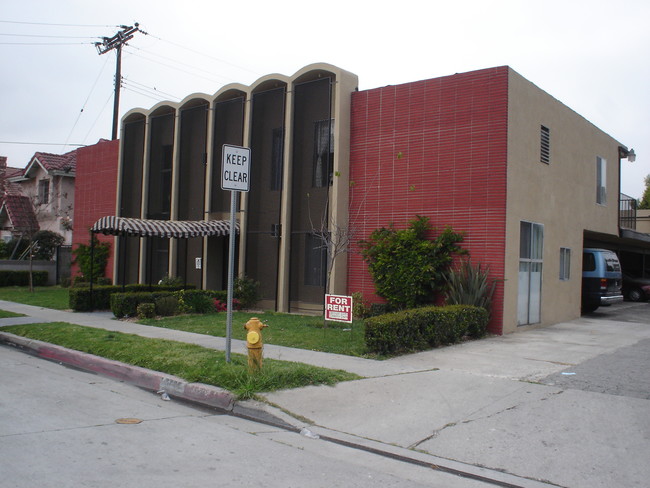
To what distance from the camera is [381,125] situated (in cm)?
1677

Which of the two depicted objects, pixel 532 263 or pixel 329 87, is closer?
pixel 532 263

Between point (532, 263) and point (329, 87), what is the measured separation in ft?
25.2

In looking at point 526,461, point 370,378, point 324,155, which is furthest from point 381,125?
point 526,461

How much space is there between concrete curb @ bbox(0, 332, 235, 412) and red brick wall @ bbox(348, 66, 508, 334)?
8.22 m

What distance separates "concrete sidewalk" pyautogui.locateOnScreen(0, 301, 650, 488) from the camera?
5656 millimetres

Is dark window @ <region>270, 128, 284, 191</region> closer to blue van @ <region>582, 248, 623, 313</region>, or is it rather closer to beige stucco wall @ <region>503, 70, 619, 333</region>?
beige stucco wall @ <region>503, 70, 619, 333</region>

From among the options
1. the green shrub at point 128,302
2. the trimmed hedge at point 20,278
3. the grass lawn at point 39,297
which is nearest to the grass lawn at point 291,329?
the green shrub at point 128,302

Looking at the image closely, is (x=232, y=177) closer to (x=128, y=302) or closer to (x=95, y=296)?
(x=128, y=302)

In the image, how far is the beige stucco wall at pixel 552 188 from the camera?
48.4 ft

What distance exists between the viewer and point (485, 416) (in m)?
7.08

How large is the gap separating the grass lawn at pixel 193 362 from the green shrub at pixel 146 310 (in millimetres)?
2750

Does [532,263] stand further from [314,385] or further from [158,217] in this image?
[158,217]

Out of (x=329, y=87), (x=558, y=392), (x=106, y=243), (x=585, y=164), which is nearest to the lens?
(x=558, y=392)

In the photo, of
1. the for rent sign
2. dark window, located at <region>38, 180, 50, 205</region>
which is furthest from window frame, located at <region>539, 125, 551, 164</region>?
dark window, located at <region>38, 180, 50, 205</region>
